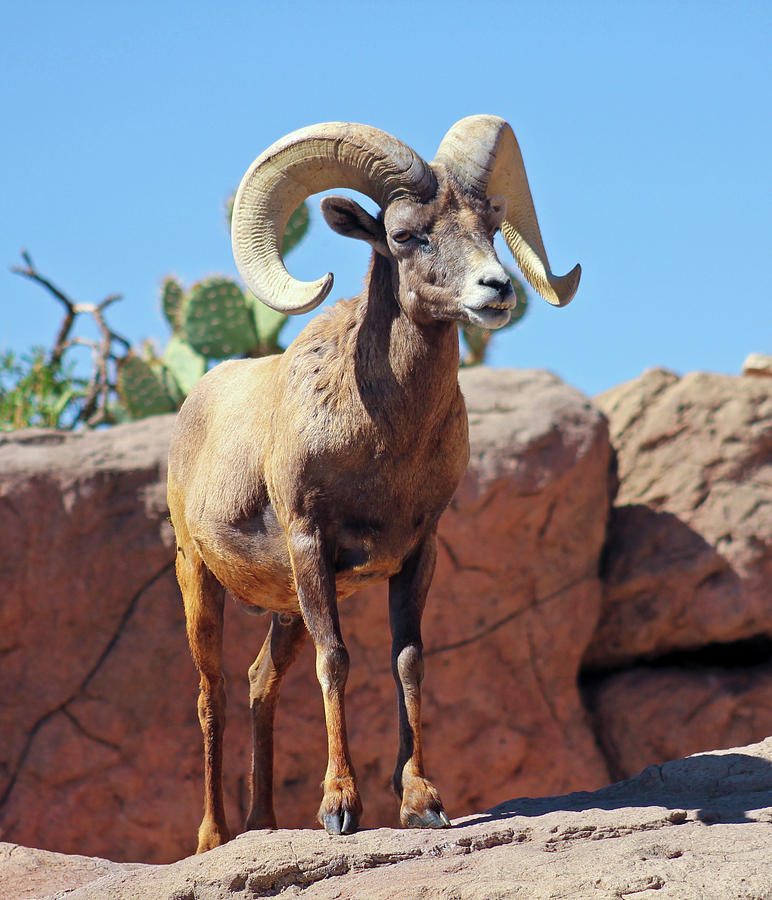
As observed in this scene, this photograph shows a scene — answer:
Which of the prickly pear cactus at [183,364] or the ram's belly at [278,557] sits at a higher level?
the prickly pear cactus at [183,364]

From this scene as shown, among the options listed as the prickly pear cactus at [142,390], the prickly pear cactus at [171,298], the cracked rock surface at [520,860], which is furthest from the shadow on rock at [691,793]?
the prickly pear cactus at [171,298]

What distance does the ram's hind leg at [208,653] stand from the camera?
523 cm

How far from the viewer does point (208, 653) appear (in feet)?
17.5

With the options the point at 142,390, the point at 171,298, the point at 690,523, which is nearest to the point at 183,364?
the point at 142,390

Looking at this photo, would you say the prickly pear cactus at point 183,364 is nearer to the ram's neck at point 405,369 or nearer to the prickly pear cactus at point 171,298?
the prickly pear cactus at point 171,298

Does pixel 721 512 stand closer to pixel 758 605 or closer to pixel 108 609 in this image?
pixel 758 605

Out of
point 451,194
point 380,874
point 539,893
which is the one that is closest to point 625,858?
point 539,893

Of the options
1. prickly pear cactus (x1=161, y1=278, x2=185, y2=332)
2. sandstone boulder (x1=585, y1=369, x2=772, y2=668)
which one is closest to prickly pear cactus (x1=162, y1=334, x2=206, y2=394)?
prickly pear cactus (x1=161, y1=278, x2=185, y2=332)

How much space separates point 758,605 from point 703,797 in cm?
411

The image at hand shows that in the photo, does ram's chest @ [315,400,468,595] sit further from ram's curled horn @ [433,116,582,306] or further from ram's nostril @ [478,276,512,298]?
ram's curled horn @ [433,116,582,306]

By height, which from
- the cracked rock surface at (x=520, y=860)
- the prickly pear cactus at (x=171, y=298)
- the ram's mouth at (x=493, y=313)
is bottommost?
the cracked rock surface at (x=520, y=860)

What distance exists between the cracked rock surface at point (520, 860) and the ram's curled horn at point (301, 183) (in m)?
1.90

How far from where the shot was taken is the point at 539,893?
3.32m

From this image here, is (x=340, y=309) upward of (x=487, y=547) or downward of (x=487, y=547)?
downward
